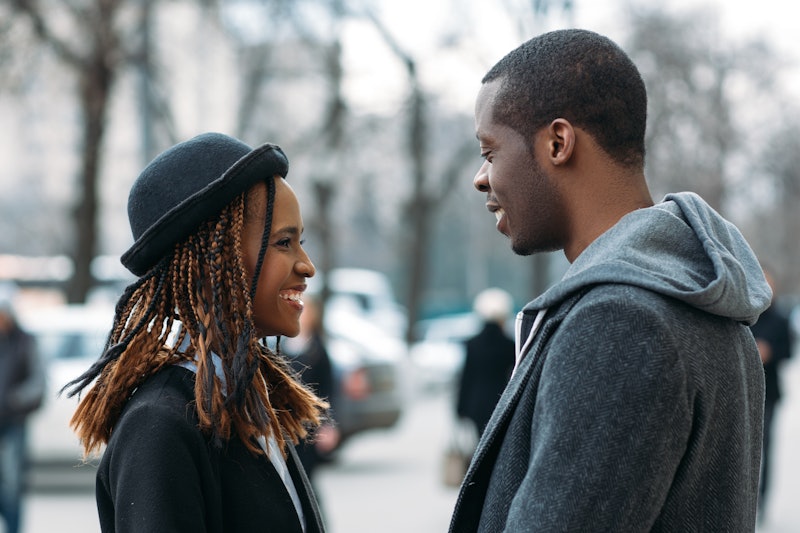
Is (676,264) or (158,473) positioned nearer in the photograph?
(676,264)

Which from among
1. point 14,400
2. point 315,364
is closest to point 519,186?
point 315,364

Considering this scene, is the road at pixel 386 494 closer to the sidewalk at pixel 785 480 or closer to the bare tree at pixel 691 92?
the sidewalk at pixel 785 480

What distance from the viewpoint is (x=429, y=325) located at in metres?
33.1

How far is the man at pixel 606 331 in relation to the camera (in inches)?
69.2

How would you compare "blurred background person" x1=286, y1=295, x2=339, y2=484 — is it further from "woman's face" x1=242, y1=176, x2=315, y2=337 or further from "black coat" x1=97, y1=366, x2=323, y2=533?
"black coat" x1=97, y1=366, x2=323, y2=533

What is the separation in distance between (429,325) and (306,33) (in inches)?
597

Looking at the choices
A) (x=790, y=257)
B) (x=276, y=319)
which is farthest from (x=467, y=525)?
(x=790, y=257)

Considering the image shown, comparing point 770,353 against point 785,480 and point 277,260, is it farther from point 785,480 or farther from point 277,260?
point 277,260

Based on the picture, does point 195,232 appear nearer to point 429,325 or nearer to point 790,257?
point 429,325

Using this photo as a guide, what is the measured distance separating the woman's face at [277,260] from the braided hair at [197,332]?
18 millimetres

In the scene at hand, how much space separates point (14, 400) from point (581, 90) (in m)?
7.31

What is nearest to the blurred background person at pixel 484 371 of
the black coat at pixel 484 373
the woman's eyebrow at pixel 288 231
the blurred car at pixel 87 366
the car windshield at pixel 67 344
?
the black coat at pixel 484 373

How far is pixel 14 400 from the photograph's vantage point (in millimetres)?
8477

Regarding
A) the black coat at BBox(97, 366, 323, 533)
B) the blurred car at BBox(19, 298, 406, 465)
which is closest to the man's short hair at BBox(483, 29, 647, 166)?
the black coat at BBox(97, 366, 323, 533)
